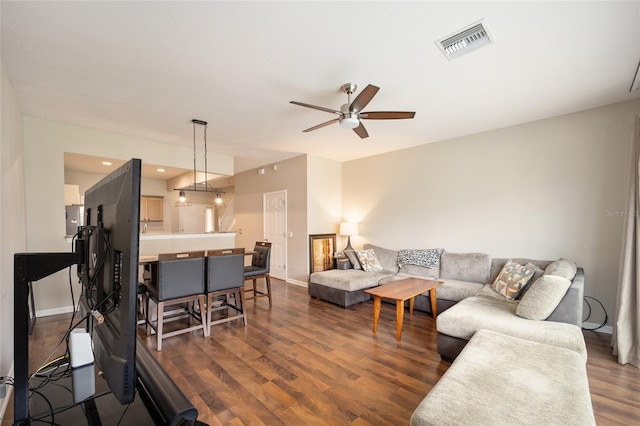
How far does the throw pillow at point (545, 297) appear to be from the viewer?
2.47 m

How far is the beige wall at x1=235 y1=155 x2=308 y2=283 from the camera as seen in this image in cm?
568

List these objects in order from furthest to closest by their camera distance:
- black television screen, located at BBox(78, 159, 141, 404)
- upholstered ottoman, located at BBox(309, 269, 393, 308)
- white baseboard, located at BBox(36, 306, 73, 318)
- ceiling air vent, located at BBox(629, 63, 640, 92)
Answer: upholstered ottoman, located at BBox(309, 269, 393, 308)
white baseboard, located at BBox(36, 306, 73, 318)
ceiling air vent, located at BBox(629, 63, 640, 92)
black television screen, located at BBox(78, 159, 141, 404)

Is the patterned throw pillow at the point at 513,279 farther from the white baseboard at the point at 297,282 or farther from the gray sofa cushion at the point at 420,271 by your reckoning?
the white baseboard at the point at 297,282

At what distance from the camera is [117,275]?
75cm

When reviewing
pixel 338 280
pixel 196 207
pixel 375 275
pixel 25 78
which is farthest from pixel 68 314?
pixel 196 207

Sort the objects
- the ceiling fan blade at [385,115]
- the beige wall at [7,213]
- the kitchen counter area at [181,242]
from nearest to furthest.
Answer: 1. the beige wall at [7,213]
2. the ceiling fan blade at [385,115]
3. the kitchen counter area at [181,242]

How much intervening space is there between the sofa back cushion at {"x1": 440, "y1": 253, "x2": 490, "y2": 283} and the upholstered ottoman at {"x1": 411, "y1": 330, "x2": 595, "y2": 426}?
220 centimetres

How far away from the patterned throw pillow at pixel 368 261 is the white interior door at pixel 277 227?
Result: 182 cm

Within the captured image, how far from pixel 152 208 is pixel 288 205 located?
15.5 feet

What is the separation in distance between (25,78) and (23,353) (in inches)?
122

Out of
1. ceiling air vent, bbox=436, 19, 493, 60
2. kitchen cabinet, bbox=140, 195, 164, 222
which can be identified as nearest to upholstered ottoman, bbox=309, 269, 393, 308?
ceiling air vent, bbox=436, 19, 493, 60

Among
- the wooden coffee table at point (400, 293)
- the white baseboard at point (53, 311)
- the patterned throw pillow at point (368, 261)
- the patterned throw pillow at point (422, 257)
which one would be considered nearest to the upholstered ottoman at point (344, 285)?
the patterned throw pillow at point (368, 261)

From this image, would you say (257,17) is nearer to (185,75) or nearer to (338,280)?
(185,75)

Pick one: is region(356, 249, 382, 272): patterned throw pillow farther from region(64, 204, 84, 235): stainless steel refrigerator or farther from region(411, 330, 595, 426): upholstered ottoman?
region(64, 204, 84, 235): stainless steel refrigerator
